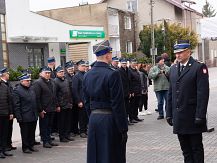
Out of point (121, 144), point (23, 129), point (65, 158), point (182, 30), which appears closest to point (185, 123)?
point (121, 144)

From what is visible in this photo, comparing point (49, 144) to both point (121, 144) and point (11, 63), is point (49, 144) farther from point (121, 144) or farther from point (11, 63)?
point (11, 63)

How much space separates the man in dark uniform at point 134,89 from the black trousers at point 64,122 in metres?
2.80

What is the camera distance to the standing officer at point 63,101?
1062cm

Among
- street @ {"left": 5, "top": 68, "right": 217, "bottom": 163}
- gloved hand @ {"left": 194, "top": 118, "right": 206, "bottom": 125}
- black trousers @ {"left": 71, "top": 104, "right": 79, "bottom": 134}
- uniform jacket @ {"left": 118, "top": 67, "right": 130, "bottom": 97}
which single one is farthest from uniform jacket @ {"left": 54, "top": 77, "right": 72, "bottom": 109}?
gloved hand @ {"left": 194, "top": 118, "right": 206, "bottom": 125}

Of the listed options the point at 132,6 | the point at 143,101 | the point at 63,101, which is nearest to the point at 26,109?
the point at 63,101

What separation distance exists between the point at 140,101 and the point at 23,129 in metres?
6.02

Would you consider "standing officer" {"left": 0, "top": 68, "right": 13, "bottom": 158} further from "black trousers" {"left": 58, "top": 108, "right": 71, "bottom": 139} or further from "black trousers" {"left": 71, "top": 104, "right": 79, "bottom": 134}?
"black trousers" {"left": 71, "top": 104, "right": 79, "bottom": 134}

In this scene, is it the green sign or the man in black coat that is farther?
the green sign

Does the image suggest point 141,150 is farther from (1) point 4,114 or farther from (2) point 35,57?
(2) point 35,57

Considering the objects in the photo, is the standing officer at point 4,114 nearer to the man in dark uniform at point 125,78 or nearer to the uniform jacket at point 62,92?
the uniform jacket at point 62,92

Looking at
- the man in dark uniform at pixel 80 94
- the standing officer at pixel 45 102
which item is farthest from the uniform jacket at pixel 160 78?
the standing officer at pixel 45 102

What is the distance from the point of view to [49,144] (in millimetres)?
10008

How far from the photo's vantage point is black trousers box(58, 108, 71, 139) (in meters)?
10.6

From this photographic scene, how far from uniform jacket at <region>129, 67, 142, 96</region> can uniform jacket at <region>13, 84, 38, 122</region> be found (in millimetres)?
4309
